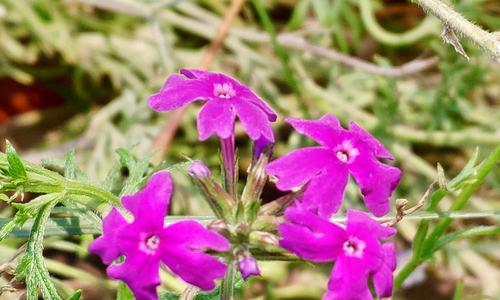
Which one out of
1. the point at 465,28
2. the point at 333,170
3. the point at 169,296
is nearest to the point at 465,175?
the point at 465,28

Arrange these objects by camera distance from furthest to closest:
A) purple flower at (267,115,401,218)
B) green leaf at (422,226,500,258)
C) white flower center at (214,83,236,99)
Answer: green leaf at (422,226,500,258)
white flower center at (214,83,236,99)
purple flower at (267,115,401,218)

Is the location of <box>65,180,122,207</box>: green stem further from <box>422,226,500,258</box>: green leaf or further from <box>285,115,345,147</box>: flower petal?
<box>422,226,500,258</box>: green leaf

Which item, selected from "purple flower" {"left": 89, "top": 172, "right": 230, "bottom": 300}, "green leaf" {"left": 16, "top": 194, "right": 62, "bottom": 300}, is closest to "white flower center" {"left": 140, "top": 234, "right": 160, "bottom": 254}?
"purple flower" {"left": 89, "top": 172, "right": 230, "bottom": 300}

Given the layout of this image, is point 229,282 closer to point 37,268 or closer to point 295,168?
point 295,168

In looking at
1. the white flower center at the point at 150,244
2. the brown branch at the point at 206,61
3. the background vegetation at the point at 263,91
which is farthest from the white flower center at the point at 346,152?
the brown branch at the point at 206,61

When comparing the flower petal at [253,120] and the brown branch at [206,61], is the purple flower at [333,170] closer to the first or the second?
the flower petal at [253,120]
